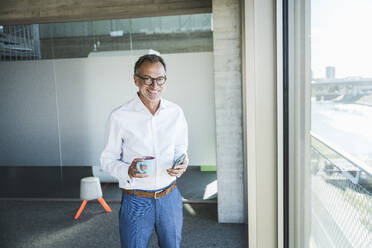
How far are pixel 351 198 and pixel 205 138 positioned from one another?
298cm

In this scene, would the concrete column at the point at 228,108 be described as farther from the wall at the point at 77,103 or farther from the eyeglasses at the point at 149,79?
the eyeglasses at the point at 149,79

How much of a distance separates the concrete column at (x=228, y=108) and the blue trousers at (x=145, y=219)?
156 cm

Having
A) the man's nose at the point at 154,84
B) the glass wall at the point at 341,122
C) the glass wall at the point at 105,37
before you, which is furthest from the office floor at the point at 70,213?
the glass wall at the point at 341,122

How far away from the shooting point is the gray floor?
9.73 ft

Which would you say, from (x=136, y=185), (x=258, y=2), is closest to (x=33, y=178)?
(x=136, y=185)

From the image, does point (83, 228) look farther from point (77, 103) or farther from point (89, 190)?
point (77, 103)

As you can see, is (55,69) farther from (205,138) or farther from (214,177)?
(214,177)

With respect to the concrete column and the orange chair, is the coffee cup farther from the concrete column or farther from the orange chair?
the orange chair

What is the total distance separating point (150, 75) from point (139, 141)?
0.35m

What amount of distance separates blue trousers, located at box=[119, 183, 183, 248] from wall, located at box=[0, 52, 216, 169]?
85.0 inches

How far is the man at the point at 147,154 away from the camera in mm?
1667

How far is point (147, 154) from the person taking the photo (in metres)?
1.71

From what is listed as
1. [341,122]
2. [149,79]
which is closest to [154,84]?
[149,79]

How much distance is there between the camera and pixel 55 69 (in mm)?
4059
